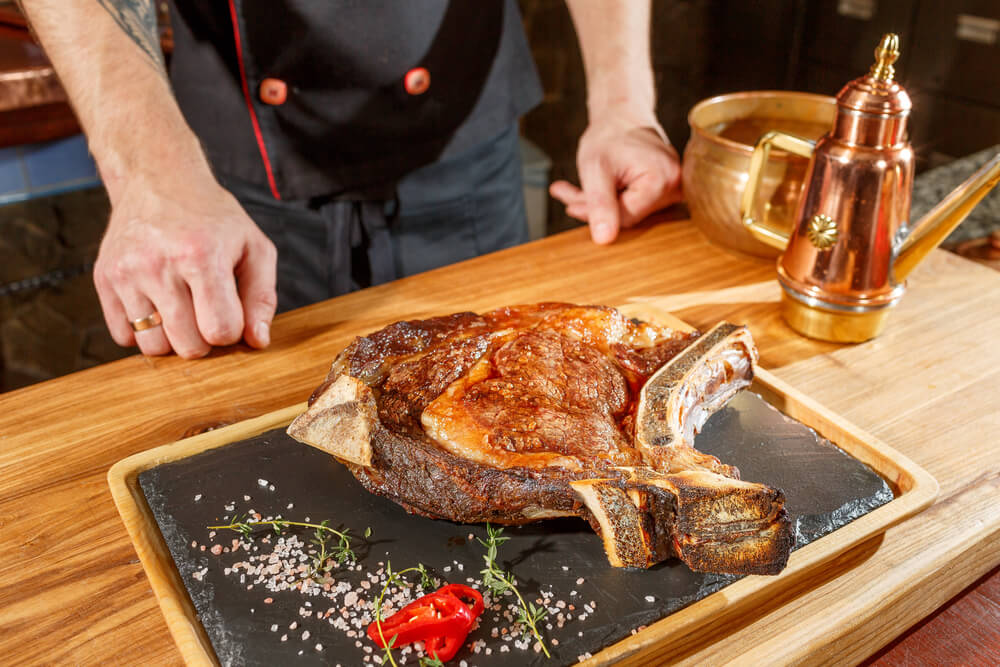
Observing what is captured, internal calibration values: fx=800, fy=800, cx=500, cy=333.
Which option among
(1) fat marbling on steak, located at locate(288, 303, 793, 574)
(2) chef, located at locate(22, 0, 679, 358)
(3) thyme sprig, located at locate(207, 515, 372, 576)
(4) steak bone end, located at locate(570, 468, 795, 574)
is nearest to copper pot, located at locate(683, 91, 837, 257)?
(2) chef, located at locate(22, 0, 679, 358)

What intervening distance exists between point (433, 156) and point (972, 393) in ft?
4.58

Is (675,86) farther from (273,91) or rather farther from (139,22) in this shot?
(139,22)

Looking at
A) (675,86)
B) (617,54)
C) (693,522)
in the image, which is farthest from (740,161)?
(675,86)

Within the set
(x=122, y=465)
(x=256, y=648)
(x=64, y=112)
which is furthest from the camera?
(x=64, y=112)

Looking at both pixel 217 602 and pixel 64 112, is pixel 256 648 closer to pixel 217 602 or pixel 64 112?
pixel 217 602

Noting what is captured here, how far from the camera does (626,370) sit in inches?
49.6

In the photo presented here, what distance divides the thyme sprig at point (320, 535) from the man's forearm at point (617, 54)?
147 cm

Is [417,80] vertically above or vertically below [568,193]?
above

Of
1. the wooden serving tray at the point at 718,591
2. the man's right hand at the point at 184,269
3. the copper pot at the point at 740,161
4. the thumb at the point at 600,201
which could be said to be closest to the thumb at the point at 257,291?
the man's right hand at the point at 184,269

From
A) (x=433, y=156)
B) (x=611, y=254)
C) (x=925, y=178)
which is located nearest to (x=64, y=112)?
(x=433, y=156)

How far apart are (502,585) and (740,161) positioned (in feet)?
3.67

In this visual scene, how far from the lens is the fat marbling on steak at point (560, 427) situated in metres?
0.97

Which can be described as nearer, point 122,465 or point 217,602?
point 217,602

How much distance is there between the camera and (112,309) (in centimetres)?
151
